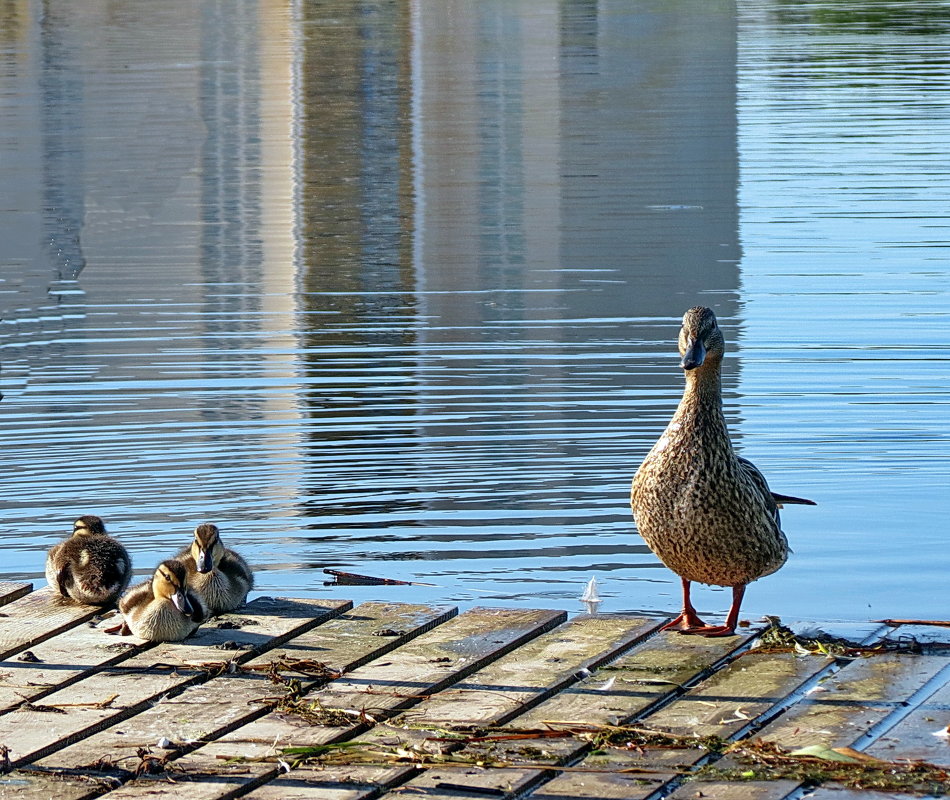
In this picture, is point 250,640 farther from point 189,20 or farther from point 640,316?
point 189,20

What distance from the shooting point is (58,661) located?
5.77 metres

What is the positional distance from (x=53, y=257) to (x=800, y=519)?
8744mm

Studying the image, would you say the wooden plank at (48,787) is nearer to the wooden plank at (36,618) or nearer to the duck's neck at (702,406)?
the wooden plank at (36,618)

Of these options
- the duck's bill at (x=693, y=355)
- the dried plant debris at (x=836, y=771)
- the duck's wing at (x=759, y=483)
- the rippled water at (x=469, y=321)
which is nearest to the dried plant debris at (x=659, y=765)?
the dried plant debris at (x=836, y=771)

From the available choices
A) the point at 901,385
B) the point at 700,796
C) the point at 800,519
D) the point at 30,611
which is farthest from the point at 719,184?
the point at 700,796

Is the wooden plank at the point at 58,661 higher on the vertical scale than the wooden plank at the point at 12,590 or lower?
lower

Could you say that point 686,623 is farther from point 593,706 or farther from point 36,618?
point 36,618

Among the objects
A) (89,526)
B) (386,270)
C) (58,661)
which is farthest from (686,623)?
(386,270)

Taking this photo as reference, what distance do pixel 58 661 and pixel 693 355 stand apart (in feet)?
7.29

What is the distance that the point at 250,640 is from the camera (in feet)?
19.5

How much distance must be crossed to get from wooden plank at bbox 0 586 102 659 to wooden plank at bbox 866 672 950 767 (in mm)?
2697

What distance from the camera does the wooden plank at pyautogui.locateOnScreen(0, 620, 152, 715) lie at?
5.44 m

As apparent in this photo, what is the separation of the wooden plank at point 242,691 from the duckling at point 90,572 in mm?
771

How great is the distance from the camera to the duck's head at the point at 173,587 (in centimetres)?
585
